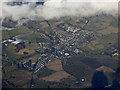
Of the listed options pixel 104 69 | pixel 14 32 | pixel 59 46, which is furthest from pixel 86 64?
pixel 14 32

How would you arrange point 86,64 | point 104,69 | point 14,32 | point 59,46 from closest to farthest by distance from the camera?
point 104,69
point 86,64
point 59,46
point 14,32

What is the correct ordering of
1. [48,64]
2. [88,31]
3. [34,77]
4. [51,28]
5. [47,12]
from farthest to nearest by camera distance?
[47,12] < [51,28] < [88,31] < [48,64] < [34,77]

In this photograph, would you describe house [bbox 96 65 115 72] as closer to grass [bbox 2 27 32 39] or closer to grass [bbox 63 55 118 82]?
grass [bbox 63 55 118 82]

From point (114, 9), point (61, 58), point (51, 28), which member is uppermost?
point (114, 9)

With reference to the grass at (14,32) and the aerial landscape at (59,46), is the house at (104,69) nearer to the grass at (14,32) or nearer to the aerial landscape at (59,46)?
the aerial landscape at (59,46)

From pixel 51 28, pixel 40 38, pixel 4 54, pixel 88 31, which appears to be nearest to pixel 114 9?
pixel 88 31

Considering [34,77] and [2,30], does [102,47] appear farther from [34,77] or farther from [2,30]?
[2,30]

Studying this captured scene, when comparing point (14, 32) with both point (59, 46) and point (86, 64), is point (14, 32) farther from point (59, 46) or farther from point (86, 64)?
point (86, 64)

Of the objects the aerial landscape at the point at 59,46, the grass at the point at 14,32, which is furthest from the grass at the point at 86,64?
the grass at the point at 14,32

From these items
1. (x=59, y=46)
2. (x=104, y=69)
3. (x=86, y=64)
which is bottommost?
(x=104, y=69)
